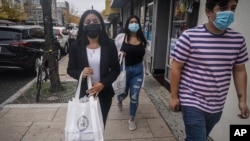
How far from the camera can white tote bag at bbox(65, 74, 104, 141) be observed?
2289 millimetres

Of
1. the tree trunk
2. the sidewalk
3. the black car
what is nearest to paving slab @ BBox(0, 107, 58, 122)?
the sidewalk

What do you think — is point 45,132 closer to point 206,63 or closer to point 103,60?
point 103,60

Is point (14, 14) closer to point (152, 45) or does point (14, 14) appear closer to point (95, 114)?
point (152, 45)

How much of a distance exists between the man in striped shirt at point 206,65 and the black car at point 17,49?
6395 mm

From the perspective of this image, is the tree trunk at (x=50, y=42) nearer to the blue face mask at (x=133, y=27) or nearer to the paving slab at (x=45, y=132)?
the paving slab at (x=45, y=132)

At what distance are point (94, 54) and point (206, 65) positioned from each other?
116 centimetres

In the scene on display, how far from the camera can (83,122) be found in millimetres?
2297

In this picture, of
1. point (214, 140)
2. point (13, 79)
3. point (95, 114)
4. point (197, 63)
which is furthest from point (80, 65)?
point (13, 79)

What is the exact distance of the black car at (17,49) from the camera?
7.52 m

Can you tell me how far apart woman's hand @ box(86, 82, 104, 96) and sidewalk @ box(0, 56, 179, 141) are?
152 cm

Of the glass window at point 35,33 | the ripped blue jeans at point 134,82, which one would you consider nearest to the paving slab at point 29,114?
the ripped blue jeans at point 134,82

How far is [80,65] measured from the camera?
2.62 metres

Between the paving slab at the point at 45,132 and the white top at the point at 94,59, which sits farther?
the paving slab at the point at 45,132

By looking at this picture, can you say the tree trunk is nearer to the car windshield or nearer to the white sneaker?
the car windshield
